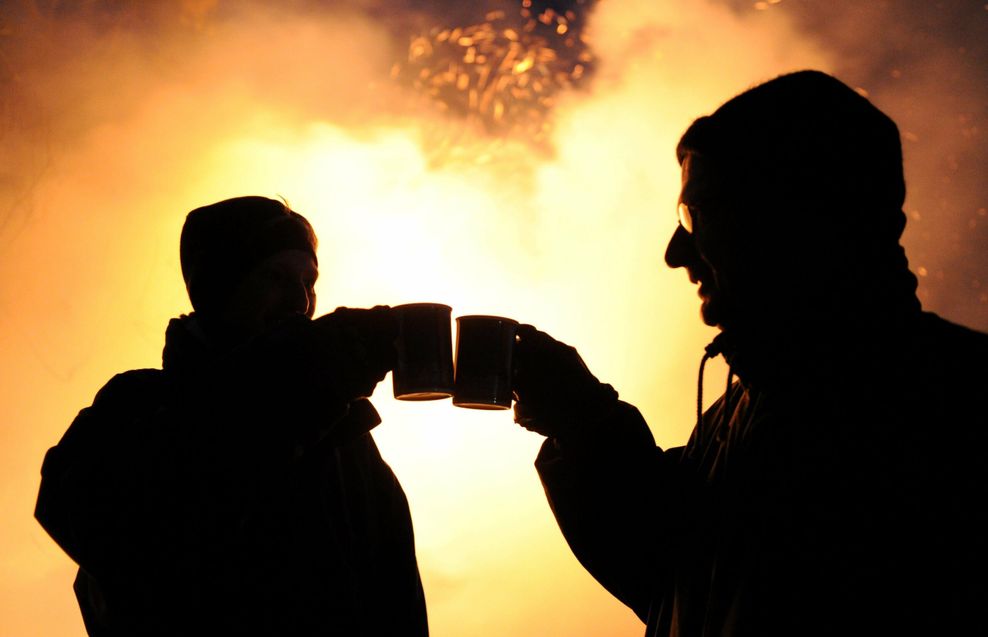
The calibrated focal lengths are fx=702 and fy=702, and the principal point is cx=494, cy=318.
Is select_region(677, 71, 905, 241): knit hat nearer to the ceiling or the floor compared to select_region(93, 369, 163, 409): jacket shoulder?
nearer to the ceiling

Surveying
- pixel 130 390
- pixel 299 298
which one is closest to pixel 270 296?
pixel 299 298

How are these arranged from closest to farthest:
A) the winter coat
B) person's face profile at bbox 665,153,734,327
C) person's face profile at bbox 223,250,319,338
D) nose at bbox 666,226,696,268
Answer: the winter coat < person's face profile at bbox 665,153,734,327 < nose at bbox 666,226,696,268 < person's face profile at bbox 223,250,319,338

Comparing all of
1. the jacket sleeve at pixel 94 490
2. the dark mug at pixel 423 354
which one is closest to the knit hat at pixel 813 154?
the dark mug at pixel 423 354

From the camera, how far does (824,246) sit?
62.8 inches

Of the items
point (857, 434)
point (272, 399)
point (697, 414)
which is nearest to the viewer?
point (857, 434)

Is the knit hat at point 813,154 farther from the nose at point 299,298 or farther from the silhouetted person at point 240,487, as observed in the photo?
the nose at point 299,298

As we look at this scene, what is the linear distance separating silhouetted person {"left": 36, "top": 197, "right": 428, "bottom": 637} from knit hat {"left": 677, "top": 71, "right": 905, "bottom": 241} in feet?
3.32

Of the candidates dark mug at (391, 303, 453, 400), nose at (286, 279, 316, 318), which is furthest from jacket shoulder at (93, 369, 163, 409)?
dark mug at (391, 303, 453, 400)

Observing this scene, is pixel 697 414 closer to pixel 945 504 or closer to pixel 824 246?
pixel 824 246

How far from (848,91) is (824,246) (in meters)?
0.50

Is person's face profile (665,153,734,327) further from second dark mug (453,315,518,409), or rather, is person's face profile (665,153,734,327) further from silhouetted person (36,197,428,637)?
silhouetted person (36,197,428,637)

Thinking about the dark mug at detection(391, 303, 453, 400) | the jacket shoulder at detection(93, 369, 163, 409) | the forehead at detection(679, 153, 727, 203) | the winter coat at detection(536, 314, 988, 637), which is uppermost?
the forehead at detection(679, 153, 727, 203)

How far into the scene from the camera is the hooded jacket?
1.64 meters

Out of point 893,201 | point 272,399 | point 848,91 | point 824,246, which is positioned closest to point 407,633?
point 272,399
